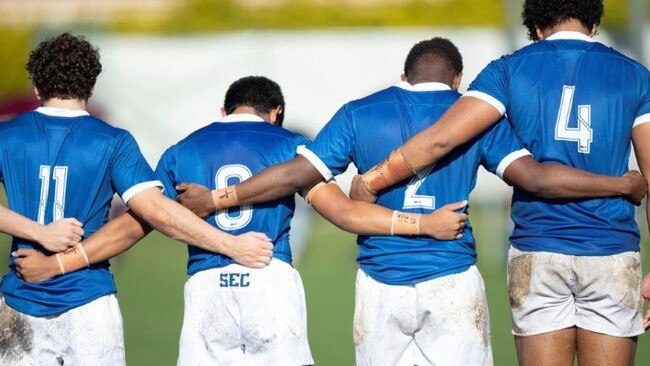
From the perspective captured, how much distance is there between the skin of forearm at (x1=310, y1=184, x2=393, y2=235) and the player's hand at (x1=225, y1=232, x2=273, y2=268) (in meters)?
0.36

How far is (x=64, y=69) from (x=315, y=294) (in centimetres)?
672

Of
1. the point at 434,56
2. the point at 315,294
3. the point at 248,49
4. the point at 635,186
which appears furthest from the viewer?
the point at 248,49

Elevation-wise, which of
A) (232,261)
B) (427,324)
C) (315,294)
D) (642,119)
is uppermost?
(642,119)

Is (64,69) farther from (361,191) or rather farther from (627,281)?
(627,281)

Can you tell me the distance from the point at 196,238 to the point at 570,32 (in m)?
2.01

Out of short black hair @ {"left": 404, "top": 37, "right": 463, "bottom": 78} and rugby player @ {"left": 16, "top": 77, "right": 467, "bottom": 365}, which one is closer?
rugby player @ {"left": 16, "top": 77, "right": 467, "bottom": 365}

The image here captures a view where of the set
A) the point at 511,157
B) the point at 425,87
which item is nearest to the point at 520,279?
the point at 511,157

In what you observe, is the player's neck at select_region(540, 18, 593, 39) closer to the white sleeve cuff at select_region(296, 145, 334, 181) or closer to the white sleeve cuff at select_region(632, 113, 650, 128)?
the white sleeve cuff at select_region(632, 113, 650, 128)

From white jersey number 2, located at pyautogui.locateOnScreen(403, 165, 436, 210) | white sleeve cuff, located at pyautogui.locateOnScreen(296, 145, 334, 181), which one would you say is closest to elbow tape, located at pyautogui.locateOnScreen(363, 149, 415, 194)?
white jersey number 2, located at pyautogui.locateOnScreen(403, 165, 436, 210)

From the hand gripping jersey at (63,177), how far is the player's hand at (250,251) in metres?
0.48

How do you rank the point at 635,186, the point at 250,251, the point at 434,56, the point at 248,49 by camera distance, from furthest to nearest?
1. the point at 248,49
2. the point at 434,56
3. the point at 250,251
4. the point at 635,186

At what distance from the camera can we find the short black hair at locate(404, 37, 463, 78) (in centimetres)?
555

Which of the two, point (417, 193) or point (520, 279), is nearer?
point (520, 279)

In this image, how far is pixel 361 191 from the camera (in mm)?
5461
